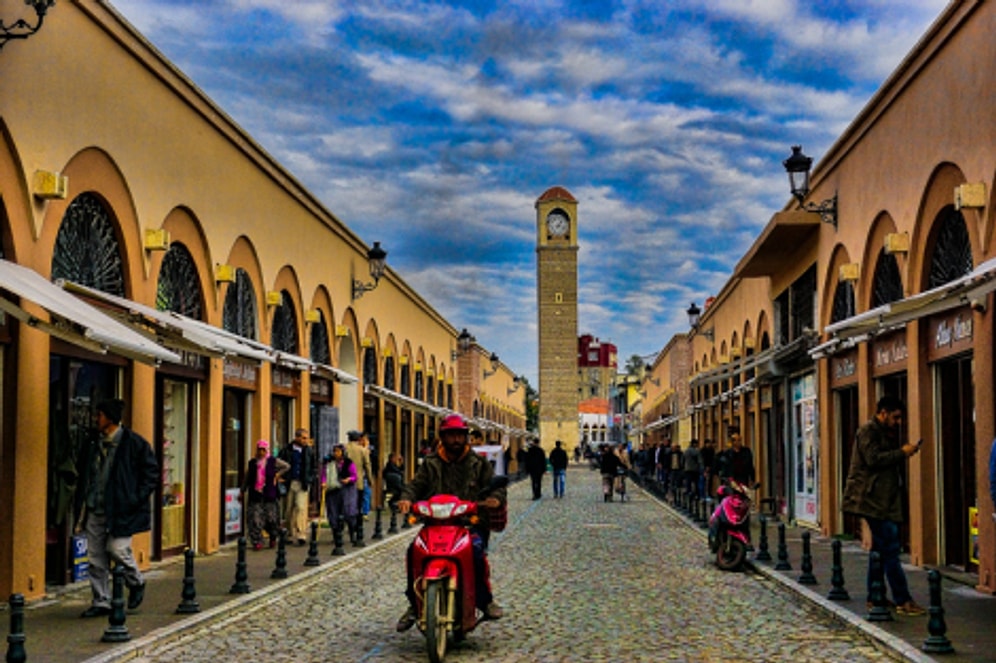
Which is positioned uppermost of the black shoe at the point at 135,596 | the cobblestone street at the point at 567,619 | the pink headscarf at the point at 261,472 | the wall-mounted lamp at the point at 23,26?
the wall-mounted lamp at the point at 23,26

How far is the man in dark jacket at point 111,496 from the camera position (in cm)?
1067

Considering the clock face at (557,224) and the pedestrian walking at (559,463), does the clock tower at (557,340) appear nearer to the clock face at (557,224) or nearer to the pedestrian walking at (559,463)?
the clock face at (557,224)

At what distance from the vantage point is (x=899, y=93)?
15547 millimetres

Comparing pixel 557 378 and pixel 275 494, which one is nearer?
pixel 275 494

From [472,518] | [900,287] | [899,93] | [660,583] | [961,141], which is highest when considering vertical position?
[899,93]

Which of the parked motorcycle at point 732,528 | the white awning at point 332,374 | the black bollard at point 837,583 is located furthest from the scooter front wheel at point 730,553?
the white awning at point 332,374

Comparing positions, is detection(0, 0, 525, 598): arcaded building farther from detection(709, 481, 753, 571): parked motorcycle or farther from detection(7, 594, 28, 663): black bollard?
detection(709, 481, 753, 571): parked motorcycle

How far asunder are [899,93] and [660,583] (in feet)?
22.2

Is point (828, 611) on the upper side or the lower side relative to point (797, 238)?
lower

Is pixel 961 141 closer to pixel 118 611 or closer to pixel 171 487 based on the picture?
pixel 118 611

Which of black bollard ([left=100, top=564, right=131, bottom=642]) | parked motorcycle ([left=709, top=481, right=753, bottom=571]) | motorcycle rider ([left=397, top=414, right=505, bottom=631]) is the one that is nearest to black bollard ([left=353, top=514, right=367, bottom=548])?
parked motorcycle ([left=709, top=481, right=753, bottom=571])

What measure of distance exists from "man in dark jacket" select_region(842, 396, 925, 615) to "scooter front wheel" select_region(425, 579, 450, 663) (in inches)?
155

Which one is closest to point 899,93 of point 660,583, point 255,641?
point 660,583

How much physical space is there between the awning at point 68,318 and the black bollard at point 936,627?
21.0ft
